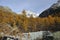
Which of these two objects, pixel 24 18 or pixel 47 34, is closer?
pixel 47 34

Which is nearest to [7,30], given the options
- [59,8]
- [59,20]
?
[59,20]

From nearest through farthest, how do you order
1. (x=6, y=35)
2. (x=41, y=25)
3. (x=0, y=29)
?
(x=6, y=35) < (x=0, y=29) < (x=41, y=25)

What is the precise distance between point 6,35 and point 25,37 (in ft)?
12.7

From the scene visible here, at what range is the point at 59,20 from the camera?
24.4m

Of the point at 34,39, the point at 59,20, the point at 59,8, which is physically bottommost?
the point at 34,39

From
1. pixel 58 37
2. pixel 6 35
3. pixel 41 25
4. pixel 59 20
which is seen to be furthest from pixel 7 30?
pixel 59 20

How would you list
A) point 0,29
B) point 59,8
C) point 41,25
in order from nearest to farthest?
point 0,29, point 41,25, point 59,8

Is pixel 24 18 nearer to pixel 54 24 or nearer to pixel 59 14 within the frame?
pixel 54 24

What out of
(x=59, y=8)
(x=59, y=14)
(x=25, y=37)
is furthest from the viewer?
(x=59, y=8)

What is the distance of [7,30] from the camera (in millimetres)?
11297

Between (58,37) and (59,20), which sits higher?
(59,20)

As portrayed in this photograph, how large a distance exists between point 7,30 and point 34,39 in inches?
212

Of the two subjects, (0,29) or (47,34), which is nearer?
(0,29)

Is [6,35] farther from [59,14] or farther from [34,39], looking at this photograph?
[59,14]
